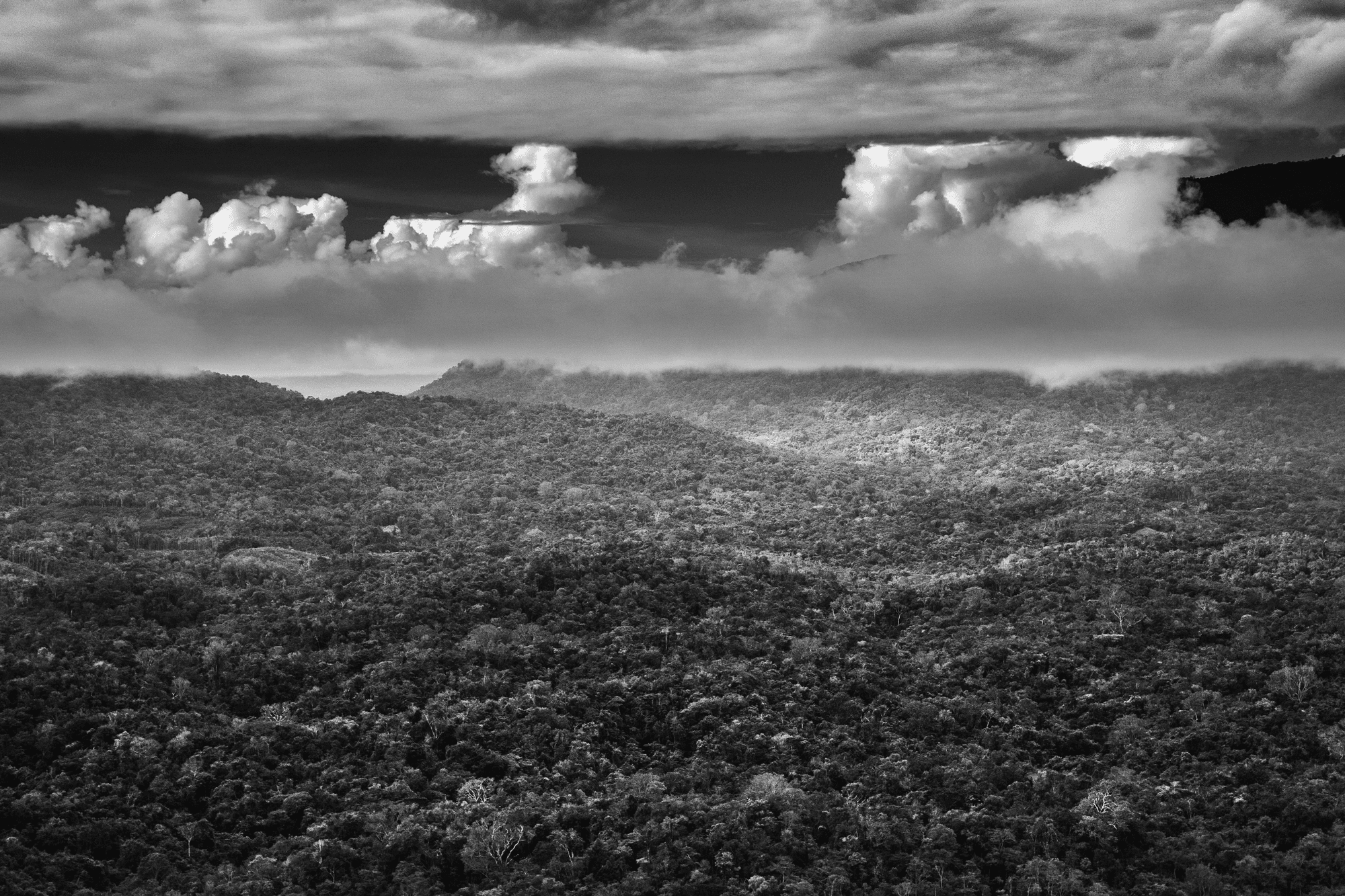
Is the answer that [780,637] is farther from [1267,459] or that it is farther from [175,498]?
[1267,459]

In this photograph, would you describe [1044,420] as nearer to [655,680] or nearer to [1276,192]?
[1276,192]

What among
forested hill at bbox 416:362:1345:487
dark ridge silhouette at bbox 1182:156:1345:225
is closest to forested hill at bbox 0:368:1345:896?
forested hill at bbox 416:362:1345:487

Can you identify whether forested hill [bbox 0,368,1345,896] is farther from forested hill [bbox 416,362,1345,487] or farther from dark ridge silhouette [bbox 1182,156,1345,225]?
dark ridge silhouette [bbox 1182,156,1345,225]

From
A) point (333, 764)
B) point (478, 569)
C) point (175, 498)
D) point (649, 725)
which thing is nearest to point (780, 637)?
point (649, 725)

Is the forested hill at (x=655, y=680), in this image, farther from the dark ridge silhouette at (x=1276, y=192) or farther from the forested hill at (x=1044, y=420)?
the dark ridge silhouette at (x=1276, y=192)

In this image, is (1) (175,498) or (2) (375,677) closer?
(2) (375,677)
